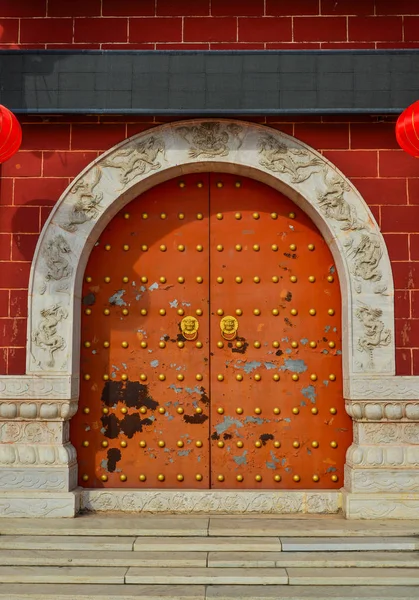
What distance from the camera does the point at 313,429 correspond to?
16.9 feet

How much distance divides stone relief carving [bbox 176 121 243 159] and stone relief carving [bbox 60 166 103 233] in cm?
76

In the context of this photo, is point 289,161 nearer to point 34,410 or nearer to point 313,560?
point 34,410

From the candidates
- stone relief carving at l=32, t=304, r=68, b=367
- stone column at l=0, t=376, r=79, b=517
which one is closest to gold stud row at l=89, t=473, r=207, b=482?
stone column at l=0, t=376, r=79, b=517

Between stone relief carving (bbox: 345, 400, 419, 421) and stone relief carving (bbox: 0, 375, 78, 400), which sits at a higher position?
stone relief carving (bbox: 0, 375, 78, 400)

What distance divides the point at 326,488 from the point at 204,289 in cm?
180

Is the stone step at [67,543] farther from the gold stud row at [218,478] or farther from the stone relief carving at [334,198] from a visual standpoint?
the stone relief carving at [334,198]

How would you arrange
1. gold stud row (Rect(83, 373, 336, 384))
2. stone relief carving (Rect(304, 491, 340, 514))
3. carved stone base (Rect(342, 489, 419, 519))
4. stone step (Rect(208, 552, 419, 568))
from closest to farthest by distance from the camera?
stone step (Rect(208, 552, 419, 568)), carved stone base (Rect(342, 489, 419, 519)), stone relief carving (Rect(304, 491, 340, 514)), gold stud row (Rect(83, 373, 336, 384))

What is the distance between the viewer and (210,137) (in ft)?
17.0

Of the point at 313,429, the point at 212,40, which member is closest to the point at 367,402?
the point at 313,429

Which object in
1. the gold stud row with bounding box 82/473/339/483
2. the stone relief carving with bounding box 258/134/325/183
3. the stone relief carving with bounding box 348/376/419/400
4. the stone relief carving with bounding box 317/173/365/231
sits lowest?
the gold stud row with bounding box 82/473/339/483

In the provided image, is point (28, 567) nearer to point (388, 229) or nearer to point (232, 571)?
point (232, 571)

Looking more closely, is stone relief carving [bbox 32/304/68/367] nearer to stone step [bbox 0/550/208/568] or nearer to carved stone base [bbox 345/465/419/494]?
stone step [bbox 0/550/208/568]

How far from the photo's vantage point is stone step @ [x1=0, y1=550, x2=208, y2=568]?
4.16 meters

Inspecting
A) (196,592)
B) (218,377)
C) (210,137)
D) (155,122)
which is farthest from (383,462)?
(155,122)
